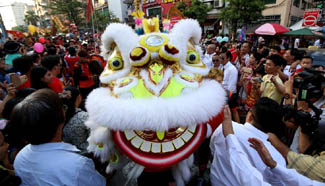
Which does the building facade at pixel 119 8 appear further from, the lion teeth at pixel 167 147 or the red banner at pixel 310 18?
the lion teeth at pixel 167 147

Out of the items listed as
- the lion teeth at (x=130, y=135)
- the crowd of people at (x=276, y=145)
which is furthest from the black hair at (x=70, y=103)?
the crowd of people at (x=276, y=145)

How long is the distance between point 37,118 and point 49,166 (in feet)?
0.96

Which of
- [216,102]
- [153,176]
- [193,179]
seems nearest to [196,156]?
[193,179]

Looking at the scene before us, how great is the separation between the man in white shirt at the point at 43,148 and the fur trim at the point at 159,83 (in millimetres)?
590

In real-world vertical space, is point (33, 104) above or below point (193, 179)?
above

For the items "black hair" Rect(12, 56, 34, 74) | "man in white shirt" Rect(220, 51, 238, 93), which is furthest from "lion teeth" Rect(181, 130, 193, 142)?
"black hair" Rect(12, 56, 34, 74)

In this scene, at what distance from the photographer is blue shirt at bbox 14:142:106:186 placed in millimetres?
1039

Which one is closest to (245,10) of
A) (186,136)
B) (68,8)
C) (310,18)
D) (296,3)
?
(310,18)

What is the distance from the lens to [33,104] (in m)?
1.00

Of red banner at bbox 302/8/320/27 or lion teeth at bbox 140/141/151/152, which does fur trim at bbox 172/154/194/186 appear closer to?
lion teeth at bbox 140/141/151/152

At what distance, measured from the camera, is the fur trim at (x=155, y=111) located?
1.08 metres

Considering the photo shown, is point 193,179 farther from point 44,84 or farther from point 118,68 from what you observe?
point 44,84

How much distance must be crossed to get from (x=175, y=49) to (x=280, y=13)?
2263 centimetres

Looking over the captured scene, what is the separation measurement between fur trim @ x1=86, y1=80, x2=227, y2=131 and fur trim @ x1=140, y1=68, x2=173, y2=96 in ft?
0.34
